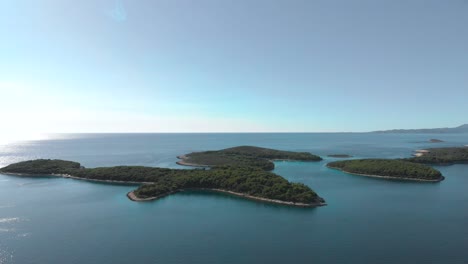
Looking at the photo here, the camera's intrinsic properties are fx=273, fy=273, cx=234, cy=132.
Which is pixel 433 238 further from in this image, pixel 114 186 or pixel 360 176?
pixel 114 186

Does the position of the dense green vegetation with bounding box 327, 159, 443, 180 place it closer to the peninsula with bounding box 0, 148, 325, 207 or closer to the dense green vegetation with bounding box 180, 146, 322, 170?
the dense green vegetation with bounding box 180, 146, 322, 170

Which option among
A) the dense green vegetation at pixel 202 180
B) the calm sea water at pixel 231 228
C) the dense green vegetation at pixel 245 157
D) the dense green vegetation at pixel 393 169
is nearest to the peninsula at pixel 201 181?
the dense green vegetation at pixel 202 180

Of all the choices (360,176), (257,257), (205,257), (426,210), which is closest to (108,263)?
(205,257)

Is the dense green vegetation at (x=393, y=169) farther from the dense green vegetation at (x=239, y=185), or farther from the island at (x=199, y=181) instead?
the dense green vegetation at (x=239, y=185)

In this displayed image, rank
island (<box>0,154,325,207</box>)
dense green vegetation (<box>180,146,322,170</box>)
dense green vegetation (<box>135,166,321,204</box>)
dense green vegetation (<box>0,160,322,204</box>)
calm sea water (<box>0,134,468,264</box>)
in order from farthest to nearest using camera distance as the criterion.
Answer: dense green vegetation (<box>180,146,322,170</box>), dense green vegetation (<box>0,160,322,204</box>), island (<box>0,154,325,207</box>), dense green vegetation (<box>135,166,321,204</box>), calm sea water (<box>0,134,468,264</box>)

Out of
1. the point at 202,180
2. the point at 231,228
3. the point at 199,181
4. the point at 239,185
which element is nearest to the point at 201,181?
the point at 202,180

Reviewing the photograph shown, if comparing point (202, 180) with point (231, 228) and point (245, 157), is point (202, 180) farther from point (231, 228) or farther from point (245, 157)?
point (245, 157)

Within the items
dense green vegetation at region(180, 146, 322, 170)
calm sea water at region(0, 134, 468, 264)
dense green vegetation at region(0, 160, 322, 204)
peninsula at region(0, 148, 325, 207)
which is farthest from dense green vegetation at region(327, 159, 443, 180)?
dense green vegetation at region(0, 160, 322, 204)

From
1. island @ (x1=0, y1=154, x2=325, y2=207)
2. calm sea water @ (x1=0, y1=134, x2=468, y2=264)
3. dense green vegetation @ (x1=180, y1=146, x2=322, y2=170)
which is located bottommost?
calm sea water @ (x1=0, y1=134, x2=468, y2=264)
